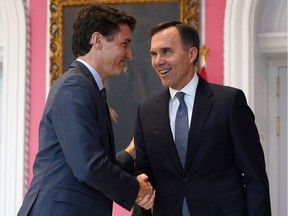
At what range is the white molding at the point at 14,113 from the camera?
4820 millimetres

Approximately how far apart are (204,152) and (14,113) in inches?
99.1

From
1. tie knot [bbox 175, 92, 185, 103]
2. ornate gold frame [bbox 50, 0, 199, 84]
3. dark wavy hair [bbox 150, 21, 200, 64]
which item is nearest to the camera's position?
tie knot [bbox 175, 92, 185, 103]

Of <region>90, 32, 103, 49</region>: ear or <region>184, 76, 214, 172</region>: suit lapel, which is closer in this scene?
<region>90, 32, 103, 49</region>: ear

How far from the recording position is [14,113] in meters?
4.83

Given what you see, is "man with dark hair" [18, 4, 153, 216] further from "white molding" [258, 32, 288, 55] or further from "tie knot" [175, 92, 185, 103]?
"white molding" [258, 32, 288, 55]

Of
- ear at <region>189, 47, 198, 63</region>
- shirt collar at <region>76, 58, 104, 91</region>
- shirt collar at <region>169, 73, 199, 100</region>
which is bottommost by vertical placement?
shirt collar at <region>169, 73, 199, 100</region>

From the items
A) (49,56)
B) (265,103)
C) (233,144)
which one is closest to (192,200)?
(233,144)

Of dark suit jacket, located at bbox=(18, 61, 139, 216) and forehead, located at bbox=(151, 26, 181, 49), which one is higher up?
forehead, located at bbox=(151, 26, 181, 49)

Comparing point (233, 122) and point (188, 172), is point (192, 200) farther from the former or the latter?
point (233, 122)

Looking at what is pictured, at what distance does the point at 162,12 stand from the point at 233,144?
2166 mm

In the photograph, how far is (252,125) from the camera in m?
2.70

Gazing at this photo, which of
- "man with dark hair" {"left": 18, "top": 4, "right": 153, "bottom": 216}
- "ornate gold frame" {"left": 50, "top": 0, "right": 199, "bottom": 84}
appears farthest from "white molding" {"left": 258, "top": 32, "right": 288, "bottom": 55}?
"man with dark hair" {"left": 18, "top": 4, "right": 153, "bottom": 216}

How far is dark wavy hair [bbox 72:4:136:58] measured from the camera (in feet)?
8.22

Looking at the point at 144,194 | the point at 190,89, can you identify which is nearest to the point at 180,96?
the point at 190,89
